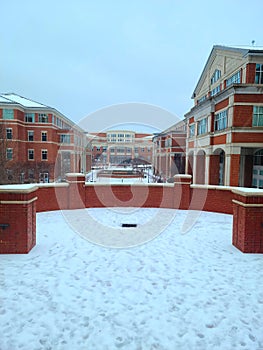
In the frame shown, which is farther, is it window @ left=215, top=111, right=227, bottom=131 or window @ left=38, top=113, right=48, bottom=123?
window @ left=38, top=113, right=48, bottom=123

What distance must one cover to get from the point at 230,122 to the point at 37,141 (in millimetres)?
32870

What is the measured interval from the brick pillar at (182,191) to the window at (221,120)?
9401mm

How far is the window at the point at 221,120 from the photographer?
61.5 feet

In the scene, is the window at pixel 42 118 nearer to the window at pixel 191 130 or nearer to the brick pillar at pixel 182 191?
the window at pixel 191 130

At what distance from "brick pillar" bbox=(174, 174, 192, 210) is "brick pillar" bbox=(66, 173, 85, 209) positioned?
4.38 meters

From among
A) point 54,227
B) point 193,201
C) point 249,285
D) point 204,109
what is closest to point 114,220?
point 54,227

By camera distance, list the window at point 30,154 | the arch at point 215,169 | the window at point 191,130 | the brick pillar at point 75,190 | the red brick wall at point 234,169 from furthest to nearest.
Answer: the window at point 30,154
the window at point 191,130
the arch at point 215,169
the red brick wall at point 234,169
the brick pillar at point 75,190

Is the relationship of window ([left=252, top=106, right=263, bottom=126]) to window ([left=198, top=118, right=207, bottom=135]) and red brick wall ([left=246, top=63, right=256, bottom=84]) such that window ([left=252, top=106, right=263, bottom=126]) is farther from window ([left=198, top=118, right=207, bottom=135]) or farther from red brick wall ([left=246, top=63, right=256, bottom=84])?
window ([left=198, top=118, right=207, bottom=135])

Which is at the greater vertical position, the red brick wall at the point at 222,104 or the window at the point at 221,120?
the red brick wall at the point at 222,104

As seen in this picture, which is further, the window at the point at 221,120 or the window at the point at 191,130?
the window at the point at 191,130

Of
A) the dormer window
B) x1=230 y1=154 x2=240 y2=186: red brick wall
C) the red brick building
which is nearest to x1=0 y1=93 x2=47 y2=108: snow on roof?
the red brick building

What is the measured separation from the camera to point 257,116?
55.3ft

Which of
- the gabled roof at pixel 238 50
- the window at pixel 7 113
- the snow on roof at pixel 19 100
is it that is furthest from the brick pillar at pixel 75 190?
the snow on roof at pixel 19 100

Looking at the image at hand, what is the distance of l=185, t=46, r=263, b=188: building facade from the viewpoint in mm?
16859
